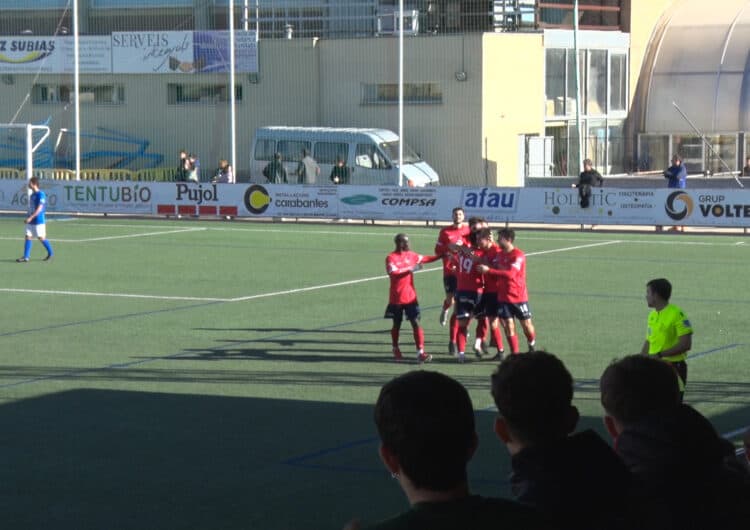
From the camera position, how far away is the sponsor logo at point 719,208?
116 feet

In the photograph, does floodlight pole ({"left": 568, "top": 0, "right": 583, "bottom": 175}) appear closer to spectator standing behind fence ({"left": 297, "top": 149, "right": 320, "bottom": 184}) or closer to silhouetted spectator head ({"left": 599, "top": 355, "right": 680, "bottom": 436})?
spectator standing behind fence ({"left": 297, "top": 149, "right": 320, "bottom": 184})

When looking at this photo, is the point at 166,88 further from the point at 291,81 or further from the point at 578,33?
the point at 578,33

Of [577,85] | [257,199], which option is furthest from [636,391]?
[577,85]

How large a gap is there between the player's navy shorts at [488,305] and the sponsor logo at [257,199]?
24.2m

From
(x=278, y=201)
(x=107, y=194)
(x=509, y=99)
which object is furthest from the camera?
(x=509, y=99)

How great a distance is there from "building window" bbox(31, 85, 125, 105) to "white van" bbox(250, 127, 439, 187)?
8284 millimetres

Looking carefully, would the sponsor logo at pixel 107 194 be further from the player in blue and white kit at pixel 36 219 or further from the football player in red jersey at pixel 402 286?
the football player in red jersey at pixel 402 286

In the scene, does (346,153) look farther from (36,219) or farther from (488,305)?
(488,305)

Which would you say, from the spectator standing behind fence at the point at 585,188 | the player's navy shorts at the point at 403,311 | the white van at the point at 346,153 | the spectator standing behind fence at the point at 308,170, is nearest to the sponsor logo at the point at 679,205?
the spectator standing behind fence at the point at 585,188

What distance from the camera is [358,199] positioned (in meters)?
39.3

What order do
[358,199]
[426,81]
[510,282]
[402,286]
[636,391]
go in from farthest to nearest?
[426,81] < [358,199] < [402,286] < [510,282] < [636,391]

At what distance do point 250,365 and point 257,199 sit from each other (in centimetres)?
2419

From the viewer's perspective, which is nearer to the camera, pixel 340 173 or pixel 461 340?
pixel 461 340

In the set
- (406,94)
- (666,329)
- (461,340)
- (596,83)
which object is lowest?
(461,340)
